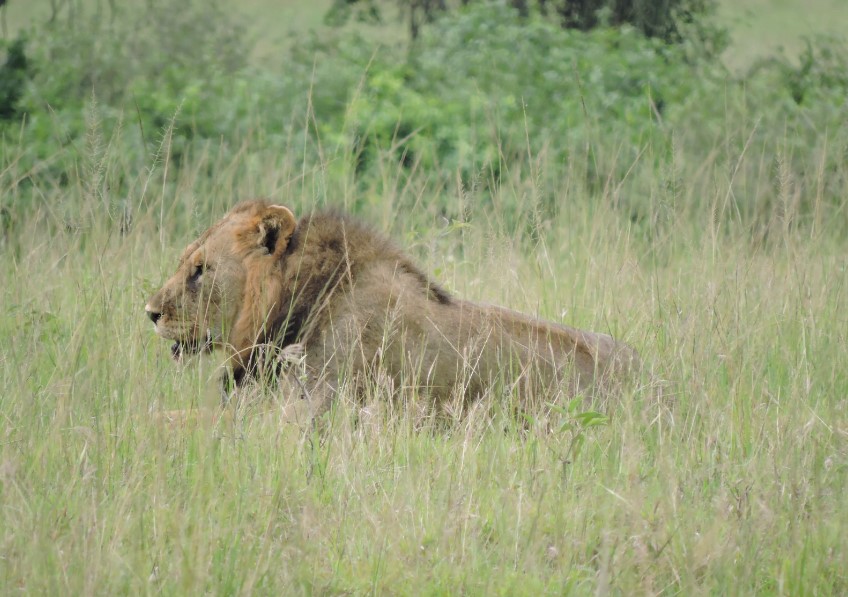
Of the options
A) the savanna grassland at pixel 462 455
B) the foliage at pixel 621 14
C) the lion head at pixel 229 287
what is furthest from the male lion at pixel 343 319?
the foliage at pixel 621 14

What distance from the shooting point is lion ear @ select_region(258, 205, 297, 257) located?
525 centimetres

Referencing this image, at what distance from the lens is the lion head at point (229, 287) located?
17.2 ft

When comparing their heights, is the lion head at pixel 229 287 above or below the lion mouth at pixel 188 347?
above

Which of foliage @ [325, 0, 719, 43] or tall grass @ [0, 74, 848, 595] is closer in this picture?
tall grass @ [0, 74, 848, 595]

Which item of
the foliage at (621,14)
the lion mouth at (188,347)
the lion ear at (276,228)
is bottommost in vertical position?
the lion mouth at (188,347)

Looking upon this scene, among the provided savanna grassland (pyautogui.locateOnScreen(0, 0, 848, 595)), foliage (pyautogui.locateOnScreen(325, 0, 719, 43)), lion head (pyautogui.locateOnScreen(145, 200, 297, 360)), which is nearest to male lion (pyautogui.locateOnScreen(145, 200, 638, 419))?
lion head (pyautogui.locateOnScreen(145, 200, 297, 360))

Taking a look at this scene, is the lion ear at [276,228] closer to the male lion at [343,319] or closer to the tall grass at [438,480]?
the male lion at [343,319]

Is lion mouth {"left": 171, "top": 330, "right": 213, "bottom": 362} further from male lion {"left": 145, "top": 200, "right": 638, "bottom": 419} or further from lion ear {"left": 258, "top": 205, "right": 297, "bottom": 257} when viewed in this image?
lion ear {"left": 258, "top": 205, "right": 297, "bottom": 257}

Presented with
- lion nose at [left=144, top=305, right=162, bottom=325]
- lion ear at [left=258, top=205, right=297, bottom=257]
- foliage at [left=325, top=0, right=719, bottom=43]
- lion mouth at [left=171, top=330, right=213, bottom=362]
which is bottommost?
lion mouth at [left=171, top=330, right=213, bottom=362]

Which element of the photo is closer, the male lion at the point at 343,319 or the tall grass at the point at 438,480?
the tall grass at the point at 438,480

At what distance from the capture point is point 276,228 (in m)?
5.28

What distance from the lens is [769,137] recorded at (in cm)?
961

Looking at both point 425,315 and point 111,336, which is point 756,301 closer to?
point 425,315

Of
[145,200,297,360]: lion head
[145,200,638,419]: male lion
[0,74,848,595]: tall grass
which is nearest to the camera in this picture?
[0,74,848,595]: tall grass
